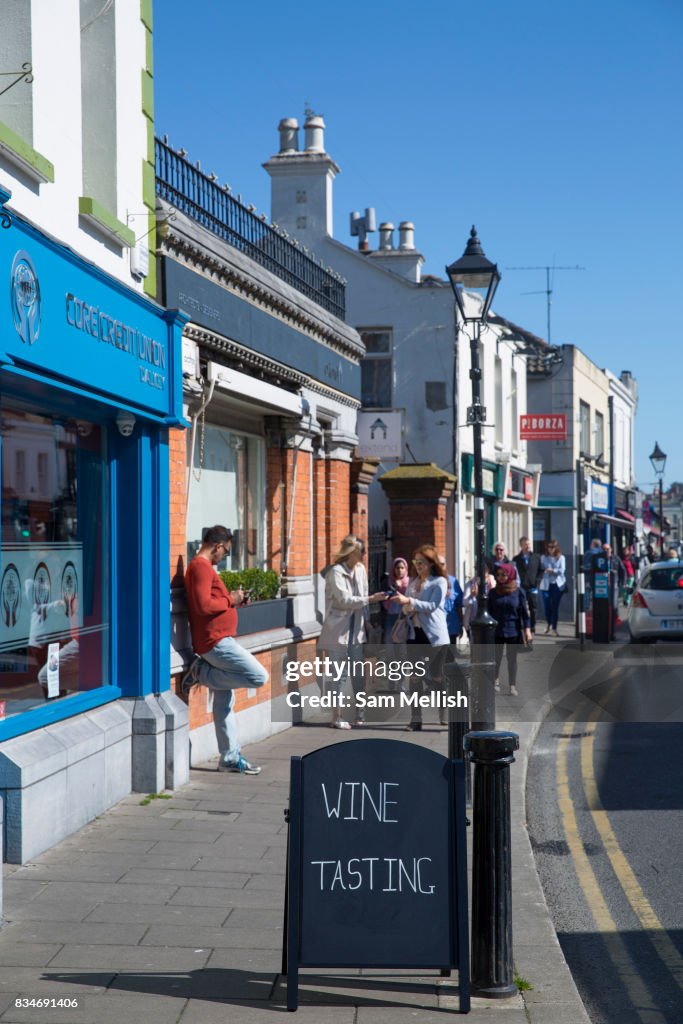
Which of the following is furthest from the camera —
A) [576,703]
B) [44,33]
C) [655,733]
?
[576,703]

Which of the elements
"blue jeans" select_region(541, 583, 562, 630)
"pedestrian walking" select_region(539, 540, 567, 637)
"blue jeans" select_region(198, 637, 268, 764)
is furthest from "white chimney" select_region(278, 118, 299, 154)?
"blue jeans" select_region(198, 637, 268, 764)

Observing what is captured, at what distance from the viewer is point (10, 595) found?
7340 mm

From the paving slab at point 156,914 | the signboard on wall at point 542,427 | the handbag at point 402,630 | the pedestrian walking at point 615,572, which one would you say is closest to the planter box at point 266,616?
the handbag at point 402,630

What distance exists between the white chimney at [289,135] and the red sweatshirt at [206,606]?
15952 millimetres

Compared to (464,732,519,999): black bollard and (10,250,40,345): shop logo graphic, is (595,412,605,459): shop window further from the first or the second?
(464,732,519,999): black bollard

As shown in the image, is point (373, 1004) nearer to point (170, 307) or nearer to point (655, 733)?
point (170, 307)

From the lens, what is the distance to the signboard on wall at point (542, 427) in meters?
29.8

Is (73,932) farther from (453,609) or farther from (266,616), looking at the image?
(453,609)

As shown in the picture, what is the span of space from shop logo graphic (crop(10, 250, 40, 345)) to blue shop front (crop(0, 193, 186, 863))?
0.01 meters

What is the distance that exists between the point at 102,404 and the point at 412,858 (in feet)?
15.3

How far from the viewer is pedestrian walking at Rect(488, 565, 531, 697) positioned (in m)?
14.8

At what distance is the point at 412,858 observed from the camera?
4.88m

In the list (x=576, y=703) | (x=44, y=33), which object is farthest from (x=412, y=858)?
(x=576, y=703)

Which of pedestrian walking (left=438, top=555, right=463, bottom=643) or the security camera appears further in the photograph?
pedestrian walking (left=438, top=555, right=463, bottom=643)
